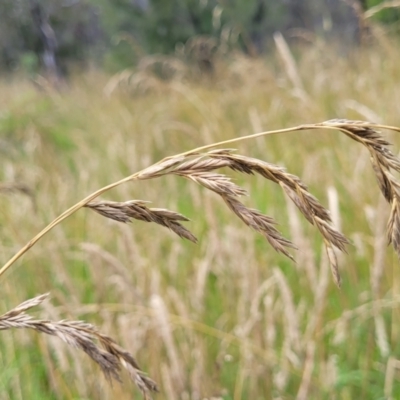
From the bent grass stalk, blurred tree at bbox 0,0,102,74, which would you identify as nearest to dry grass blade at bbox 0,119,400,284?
the bent grass stalk

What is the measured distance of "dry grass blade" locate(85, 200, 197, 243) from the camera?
0.43 m

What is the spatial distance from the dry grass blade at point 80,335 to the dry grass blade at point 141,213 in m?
0.11

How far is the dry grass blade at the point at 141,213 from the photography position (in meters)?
0.43

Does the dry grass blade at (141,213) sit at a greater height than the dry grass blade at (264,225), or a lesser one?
greater

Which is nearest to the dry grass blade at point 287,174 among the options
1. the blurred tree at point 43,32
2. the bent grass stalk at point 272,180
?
the bent grass stalk at point 272,180

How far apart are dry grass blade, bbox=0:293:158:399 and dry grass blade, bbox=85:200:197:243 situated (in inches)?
4.3

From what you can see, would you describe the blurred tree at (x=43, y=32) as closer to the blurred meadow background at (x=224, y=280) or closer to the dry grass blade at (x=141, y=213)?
the blurred meadow background at (x=224, y=280)

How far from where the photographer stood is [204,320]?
120 centimetres

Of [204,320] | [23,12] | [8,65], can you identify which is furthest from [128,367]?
[8,65]

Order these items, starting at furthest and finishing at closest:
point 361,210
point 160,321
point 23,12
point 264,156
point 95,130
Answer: point 23,12 < point 95,130 < point 264,156 < point 361,210 < point 160,321

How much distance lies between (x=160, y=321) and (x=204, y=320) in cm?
25

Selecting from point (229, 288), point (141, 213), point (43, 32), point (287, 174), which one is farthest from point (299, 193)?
point (43, 32)

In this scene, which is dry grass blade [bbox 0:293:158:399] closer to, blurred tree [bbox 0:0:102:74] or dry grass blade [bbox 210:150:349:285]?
dry grass blade [bbox 210:150:349:285]

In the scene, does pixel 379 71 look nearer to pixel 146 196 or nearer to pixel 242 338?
pixel 146 196
